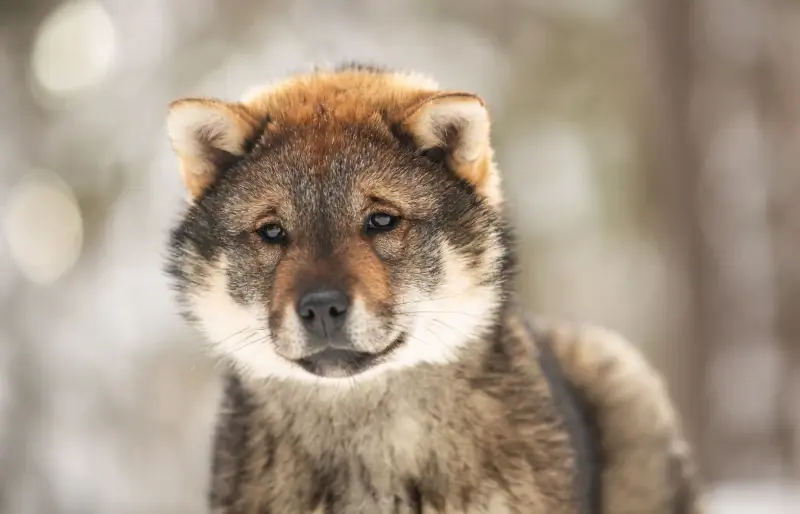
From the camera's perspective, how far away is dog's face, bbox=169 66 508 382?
1.51 meters

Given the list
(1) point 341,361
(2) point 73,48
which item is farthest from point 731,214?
(1) point 341,361

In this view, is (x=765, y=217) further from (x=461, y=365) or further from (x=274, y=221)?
(x=274, y=221)

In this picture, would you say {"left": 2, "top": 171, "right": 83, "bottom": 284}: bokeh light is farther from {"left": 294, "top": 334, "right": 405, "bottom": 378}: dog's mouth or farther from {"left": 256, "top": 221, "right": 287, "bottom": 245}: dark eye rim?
{"left": 294, "top": 334, "right": 405, "bottom": 378}: dog's mouth

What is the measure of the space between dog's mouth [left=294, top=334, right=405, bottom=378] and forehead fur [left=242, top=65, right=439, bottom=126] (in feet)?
1.37

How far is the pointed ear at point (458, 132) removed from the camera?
1588 mm

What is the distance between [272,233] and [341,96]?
320mm

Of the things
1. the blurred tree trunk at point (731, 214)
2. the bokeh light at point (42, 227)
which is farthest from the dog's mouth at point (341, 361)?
the blurred tree trunk at point (731, 214)

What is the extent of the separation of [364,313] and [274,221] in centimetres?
24

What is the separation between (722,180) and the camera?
4234mm

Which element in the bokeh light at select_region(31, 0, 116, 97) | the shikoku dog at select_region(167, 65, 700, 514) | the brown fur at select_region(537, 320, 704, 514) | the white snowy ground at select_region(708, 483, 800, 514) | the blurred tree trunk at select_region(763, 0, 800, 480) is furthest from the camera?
the blurred tree trunk at select_region(763, 0, 800, 480)

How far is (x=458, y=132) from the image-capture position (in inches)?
64.6

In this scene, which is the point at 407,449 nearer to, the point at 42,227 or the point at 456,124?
the point at 456,124

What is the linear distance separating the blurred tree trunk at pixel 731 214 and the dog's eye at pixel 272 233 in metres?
2.94

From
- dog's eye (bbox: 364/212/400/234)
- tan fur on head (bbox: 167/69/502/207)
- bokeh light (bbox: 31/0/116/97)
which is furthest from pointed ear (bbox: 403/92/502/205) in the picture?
bokeh light (bbox: 31/0/116/97)
